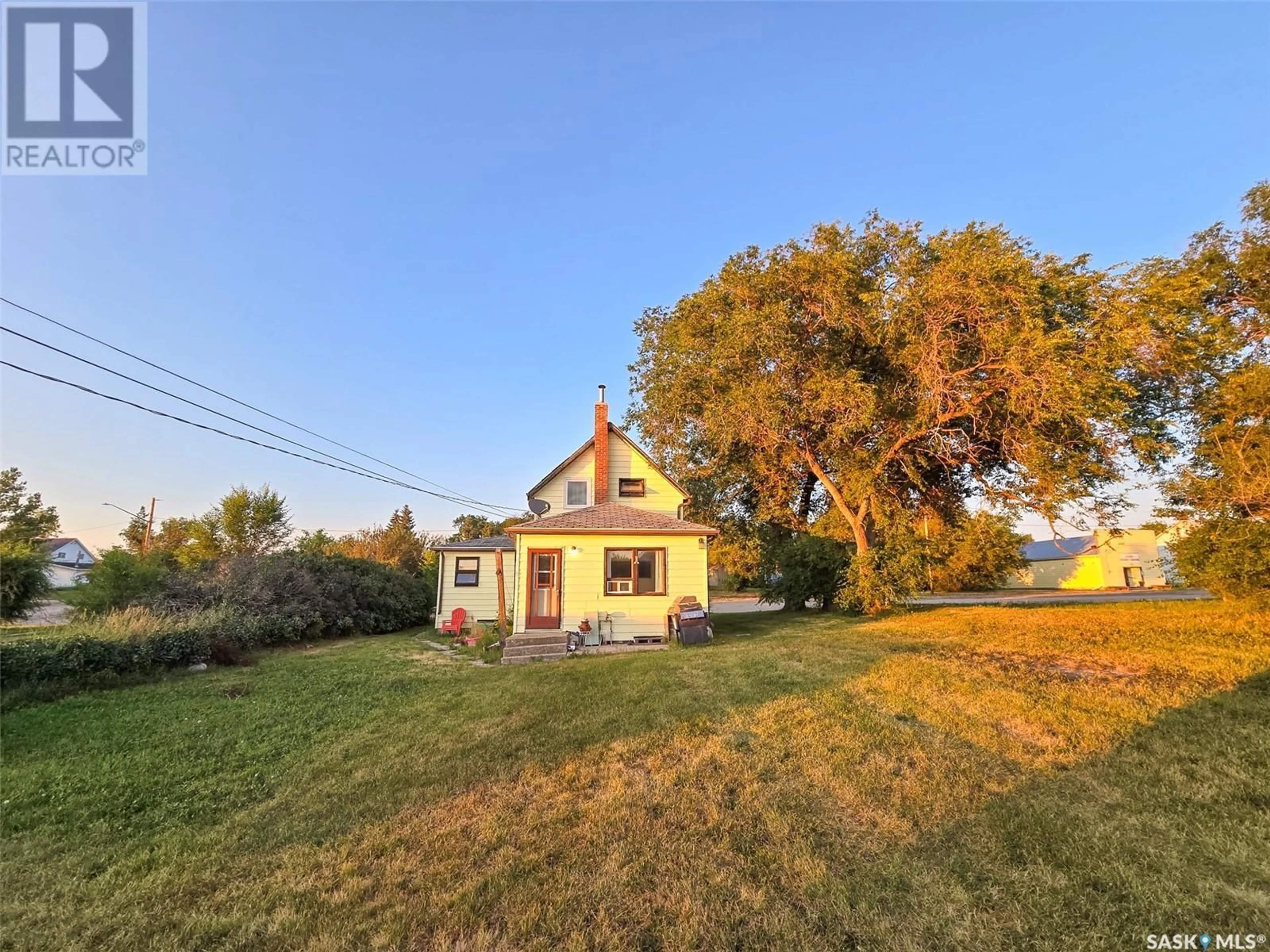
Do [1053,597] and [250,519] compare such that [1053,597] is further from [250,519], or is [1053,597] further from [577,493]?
[250,519]

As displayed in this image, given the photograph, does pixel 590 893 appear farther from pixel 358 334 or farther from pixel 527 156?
pixel 358 334

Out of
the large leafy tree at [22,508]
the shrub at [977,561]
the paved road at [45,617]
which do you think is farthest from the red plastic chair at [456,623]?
the shrub at [977,561]

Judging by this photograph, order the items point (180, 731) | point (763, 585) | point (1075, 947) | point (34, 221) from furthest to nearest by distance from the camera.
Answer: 1. point (763, 585)
2. point (34, 221)
3. point (180, 731)
4. point (1075, 947)

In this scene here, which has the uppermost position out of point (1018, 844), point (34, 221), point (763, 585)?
point (34, 221)

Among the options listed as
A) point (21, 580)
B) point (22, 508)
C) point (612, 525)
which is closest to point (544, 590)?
point (612, 525)

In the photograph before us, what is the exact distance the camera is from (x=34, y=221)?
7.35 m

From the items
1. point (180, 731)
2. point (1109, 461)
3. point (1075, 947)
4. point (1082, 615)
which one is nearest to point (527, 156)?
point (180, 731)

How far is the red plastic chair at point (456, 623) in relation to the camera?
17.1 metres

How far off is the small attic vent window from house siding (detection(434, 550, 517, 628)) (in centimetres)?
425

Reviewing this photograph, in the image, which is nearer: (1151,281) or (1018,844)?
(1018,844)

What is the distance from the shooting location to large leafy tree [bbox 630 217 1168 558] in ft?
37.6

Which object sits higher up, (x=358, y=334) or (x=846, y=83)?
(x=846, y=83)

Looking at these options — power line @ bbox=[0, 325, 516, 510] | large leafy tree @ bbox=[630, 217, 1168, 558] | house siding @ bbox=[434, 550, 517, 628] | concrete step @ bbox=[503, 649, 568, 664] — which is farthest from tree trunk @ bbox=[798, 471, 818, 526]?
power line @ bbox=[0, 325, 516, 510]

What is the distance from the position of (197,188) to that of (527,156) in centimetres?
660
